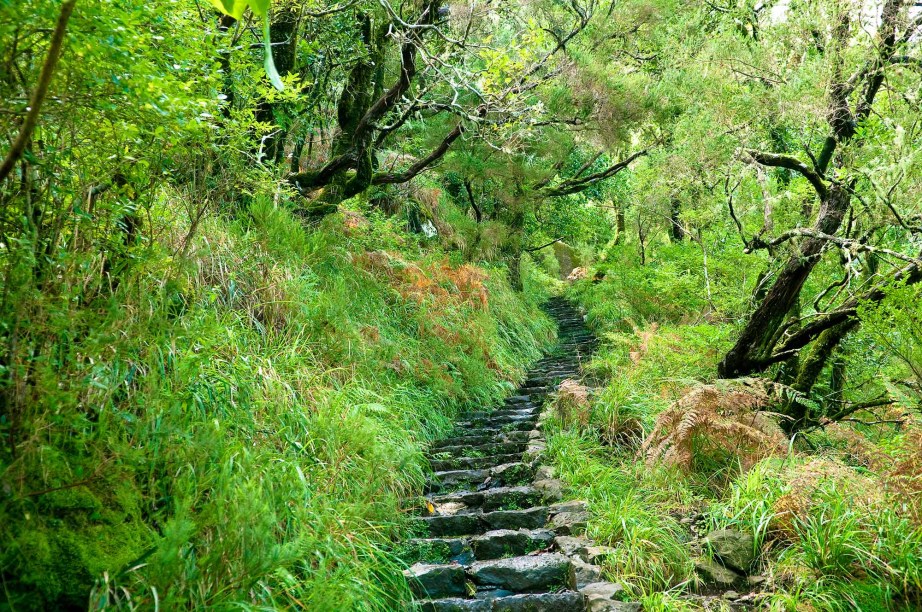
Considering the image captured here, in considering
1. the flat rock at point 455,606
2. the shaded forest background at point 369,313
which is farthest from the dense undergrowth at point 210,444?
the flat rock at point 455,606

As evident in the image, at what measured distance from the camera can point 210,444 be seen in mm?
3197

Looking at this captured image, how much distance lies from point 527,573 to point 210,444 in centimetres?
245

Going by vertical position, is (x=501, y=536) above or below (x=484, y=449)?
below

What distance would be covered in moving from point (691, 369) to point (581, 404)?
5.46 feet

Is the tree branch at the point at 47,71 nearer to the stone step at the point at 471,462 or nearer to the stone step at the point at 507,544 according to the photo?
the stone step at the point at 507,544

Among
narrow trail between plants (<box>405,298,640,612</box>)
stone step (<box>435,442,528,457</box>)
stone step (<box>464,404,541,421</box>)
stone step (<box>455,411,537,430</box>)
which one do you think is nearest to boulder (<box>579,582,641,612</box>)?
narrow trail between plants (<box>405,298,640,612</box>)

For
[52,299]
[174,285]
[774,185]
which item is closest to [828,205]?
[774,185]

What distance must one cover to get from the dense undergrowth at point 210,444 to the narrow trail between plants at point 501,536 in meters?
0.38

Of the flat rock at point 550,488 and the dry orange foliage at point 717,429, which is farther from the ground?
the dry orange foliage at point 717,429

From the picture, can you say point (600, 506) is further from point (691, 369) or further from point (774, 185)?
point (774, 185)

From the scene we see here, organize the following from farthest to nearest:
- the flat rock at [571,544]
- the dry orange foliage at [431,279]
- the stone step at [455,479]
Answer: the dry orange foliage at [431,279] → the stone step at [455,479] → the flat rock at [571,544]

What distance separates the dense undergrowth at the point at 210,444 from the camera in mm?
2412

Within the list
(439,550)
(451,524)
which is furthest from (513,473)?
(439,550)

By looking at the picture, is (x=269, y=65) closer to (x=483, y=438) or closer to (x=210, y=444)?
→ (x=210, y=444)
